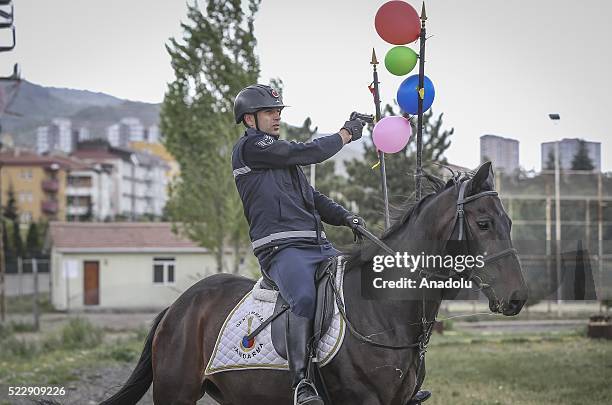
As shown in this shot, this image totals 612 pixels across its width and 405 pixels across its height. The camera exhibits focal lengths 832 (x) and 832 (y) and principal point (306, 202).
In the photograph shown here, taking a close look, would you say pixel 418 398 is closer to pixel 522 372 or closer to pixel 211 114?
pixel 522 372

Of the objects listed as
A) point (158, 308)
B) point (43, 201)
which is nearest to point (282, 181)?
point (158, 308)

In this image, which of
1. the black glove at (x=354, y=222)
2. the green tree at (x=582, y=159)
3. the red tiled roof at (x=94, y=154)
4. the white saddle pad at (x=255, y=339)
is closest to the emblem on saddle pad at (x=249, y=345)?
the white saddle pad at (x=255, y=339)

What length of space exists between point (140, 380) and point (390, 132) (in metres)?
2.76

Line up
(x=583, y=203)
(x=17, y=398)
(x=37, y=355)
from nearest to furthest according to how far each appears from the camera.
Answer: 1. (x=17, y=398)
2. (x=37, y=355)
3. (x=583, y=203)

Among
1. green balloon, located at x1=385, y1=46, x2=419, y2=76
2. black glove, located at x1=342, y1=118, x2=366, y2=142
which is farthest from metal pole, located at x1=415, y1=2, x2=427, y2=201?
black glove, located at x1=342, y1=118, x2=366, y2=142

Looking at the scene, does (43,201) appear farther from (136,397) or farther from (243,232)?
(136,397)

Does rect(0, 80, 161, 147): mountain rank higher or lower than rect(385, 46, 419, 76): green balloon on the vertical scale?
higher

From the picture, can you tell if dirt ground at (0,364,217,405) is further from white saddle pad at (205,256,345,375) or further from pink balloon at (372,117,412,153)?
pink balloon at (372,117,412,153)

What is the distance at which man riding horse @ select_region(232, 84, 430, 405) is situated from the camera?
17.6 feet

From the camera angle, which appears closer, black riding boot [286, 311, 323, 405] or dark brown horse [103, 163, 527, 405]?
dark brown horse [103, 163, 527, 405]

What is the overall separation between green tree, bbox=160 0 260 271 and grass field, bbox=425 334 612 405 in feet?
19.8

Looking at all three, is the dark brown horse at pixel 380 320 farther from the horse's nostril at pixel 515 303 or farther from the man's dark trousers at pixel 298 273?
the man's dark trousers at pixel 298 273

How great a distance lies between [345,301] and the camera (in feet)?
17.8

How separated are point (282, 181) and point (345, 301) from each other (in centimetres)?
93
